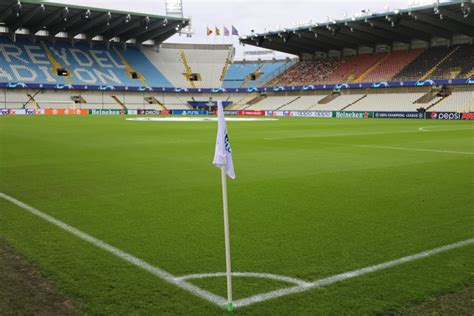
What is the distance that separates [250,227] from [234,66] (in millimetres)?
89726

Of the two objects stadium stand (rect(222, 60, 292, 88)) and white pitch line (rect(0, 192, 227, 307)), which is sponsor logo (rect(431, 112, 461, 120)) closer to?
stadium stand (rect(222, 60, 292, 88))

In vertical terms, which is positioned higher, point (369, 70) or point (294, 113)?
point (369, 70)

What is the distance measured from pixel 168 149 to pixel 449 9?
45916mm

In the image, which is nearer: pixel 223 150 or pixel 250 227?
pixel 223 150

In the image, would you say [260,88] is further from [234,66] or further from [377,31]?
[377,31]

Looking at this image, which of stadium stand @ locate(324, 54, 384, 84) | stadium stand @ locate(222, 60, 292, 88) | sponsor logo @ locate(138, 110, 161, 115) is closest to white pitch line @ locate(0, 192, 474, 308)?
stadium stand @ locate(324, 54, 384, 84)

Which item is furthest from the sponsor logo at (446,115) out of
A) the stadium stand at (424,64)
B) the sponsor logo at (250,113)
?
the sponsor logo at (250,113)

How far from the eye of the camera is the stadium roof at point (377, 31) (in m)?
54.5

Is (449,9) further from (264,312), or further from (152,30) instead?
(264,312)

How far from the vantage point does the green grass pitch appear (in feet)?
15.4

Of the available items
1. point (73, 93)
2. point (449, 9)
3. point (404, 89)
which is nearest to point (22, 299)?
point (449, 9)

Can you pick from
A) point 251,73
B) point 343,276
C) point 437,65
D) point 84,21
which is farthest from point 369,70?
point 343,276

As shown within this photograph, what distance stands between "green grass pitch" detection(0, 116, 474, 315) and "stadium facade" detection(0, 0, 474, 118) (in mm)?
45808

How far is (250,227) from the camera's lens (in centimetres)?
719
